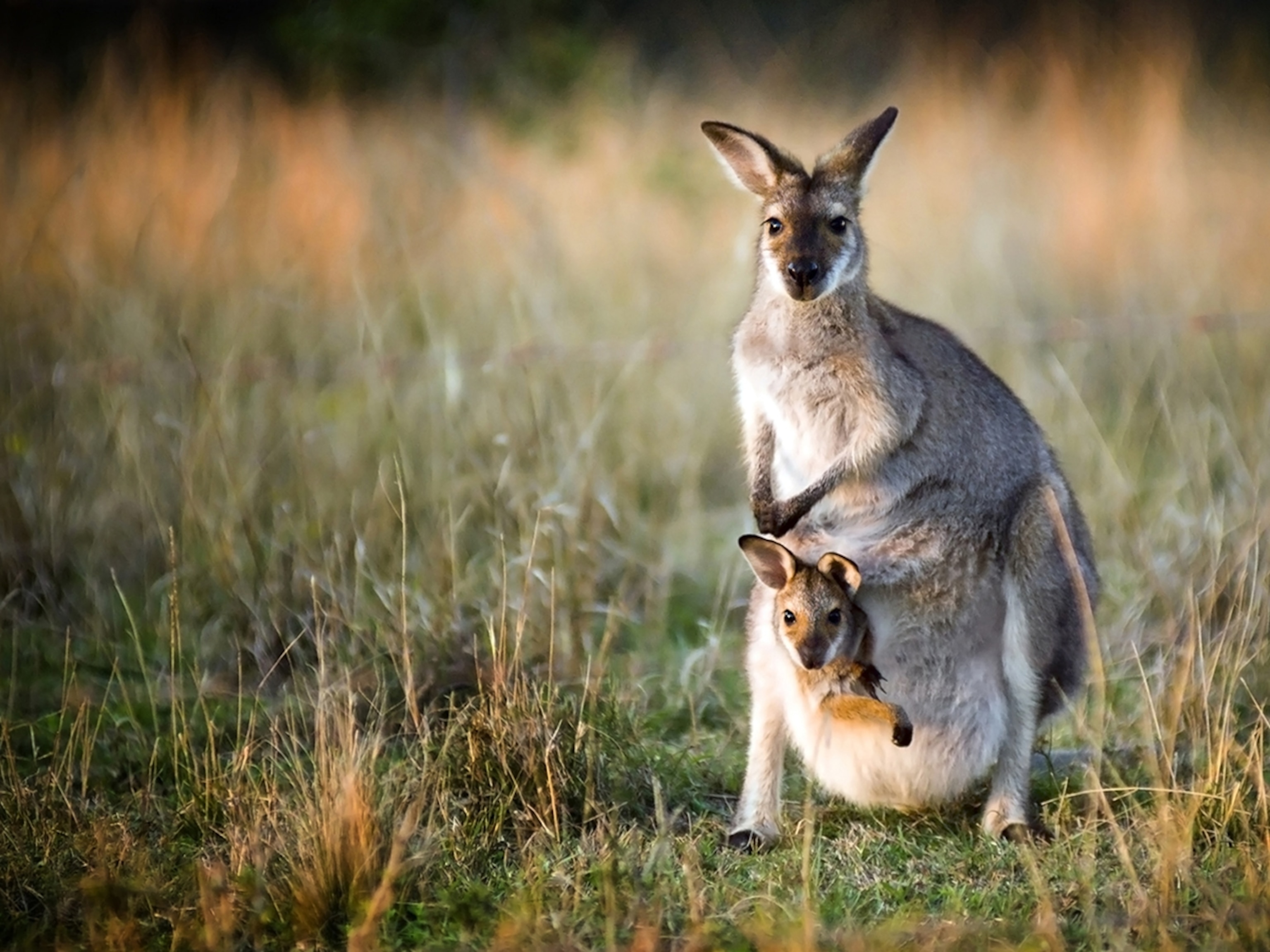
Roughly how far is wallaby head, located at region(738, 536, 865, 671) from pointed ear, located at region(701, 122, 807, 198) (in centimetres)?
95

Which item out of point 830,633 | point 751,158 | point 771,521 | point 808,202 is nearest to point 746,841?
point 830,633

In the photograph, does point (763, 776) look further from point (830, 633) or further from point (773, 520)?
point (773, 520)

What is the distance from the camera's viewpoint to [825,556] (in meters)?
3.40

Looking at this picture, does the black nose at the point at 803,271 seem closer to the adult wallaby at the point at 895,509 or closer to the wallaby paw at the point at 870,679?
the adult wallaby at the point at 895,509

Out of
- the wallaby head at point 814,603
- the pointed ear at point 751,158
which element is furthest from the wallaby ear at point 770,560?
the pointed ear at point 751,158

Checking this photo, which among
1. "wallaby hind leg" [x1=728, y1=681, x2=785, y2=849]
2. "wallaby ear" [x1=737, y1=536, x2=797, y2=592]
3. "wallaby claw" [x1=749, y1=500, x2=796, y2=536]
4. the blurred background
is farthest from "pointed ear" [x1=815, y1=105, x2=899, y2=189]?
"wallaby hind leg" [x1=728, y1=681, x2=785, y2=849]

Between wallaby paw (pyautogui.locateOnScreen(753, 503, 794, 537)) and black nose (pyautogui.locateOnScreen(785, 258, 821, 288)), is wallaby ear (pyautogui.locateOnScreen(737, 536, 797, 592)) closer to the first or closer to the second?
wallaby paw (pyautogui.locateOnScreen(753, 503, 794, 537))

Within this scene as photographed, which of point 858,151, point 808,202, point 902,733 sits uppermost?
point 858,151

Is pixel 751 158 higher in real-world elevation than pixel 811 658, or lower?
higher

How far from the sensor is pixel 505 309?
685 cm

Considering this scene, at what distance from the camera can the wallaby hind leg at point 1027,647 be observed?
3.46 metres

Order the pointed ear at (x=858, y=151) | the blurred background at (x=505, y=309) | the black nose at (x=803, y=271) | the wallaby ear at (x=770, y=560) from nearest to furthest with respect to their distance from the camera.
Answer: the wallaby ear at (x=770, y=560) < the black nose at (x=803, y=271) < the pointed ear at (x=858, y=151) < the blurred background at (x=505, y=309)

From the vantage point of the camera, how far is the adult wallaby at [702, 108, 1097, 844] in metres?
3.47

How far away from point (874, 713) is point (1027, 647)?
38 centimetres
